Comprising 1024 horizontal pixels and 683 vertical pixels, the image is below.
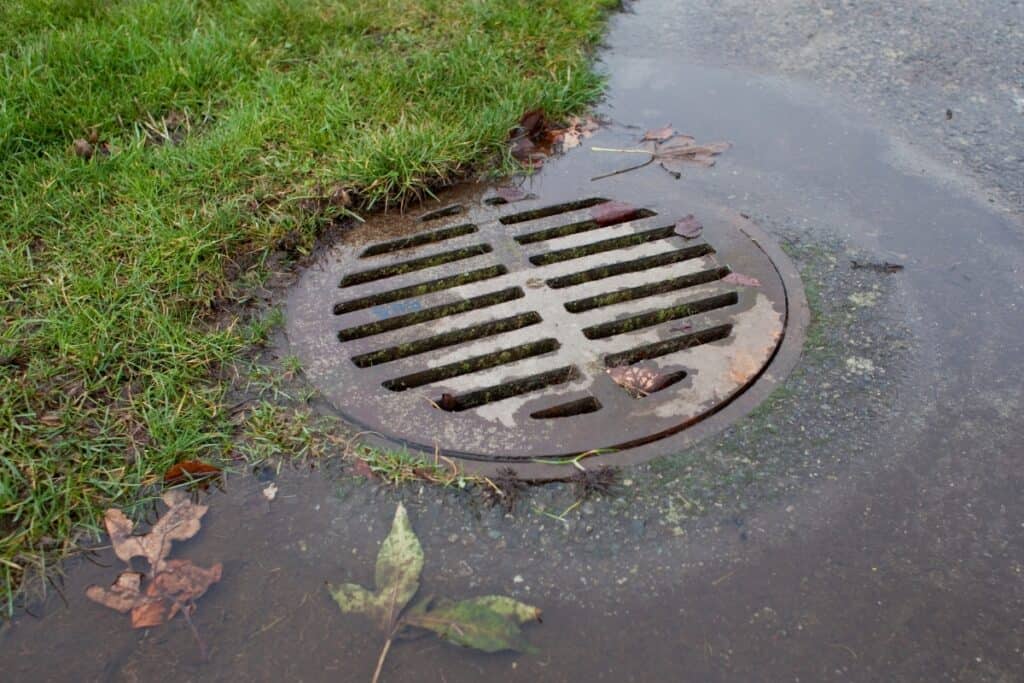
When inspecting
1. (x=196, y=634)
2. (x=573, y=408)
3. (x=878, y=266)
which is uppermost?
(x=878, y=266)

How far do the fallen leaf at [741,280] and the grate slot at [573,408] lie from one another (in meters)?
0.55

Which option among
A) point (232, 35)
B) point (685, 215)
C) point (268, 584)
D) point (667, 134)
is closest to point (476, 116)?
point (667, 134)

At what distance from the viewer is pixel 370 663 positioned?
1.52 m

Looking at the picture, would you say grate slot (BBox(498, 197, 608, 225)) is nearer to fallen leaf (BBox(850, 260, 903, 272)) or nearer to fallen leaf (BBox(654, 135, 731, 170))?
fallen leaf (BBox(654, 135, 731, 170))

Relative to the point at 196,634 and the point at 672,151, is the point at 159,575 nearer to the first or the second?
the point at 196,634

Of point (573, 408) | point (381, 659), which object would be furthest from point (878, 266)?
point (381, 659)

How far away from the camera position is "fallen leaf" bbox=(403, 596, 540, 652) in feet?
5.05

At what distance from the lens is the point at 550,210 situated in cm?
254

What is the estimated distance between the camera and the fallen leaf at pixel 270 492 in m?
1.81

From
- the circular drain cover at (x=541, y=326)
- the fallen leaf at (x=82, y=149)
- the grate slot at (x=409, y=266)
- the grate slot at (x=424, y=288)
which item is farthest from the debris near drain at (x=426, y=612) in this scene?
the fallen leaf at (x=82, y=149)

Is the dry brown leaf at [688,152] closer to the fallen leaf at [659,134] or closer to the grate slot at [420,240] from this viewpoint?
the fallen leaf at [659,134]

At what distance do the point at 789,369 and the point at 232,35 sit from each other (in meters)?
2.36

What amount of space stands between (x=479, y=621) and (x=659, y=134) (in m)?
1.77

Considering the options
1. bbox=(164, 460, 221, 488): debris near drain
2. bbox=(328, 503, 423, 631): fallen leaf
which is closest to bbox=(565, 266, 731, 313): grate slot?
bbox=(328, 503, 423, 631): fallen leaf
